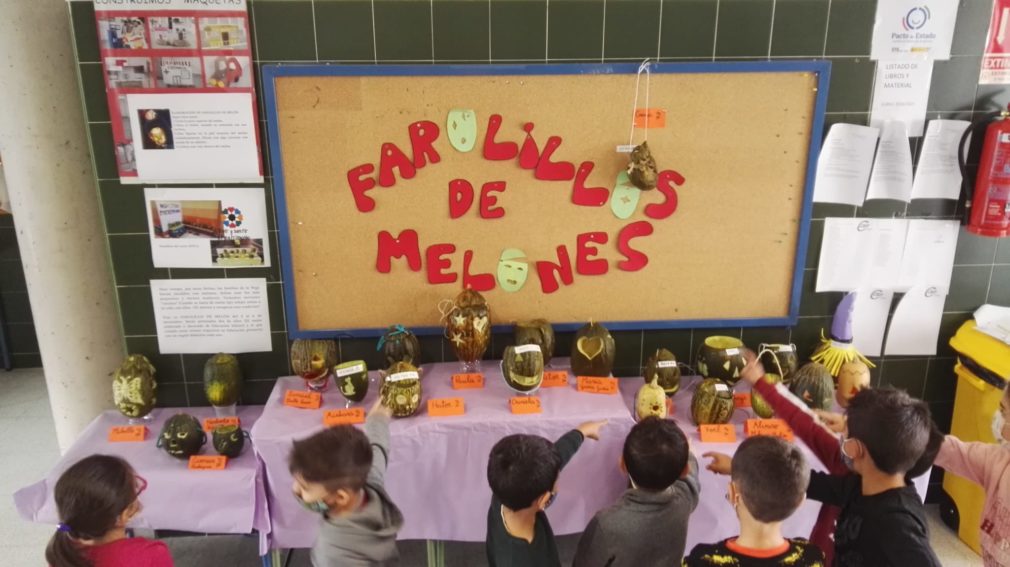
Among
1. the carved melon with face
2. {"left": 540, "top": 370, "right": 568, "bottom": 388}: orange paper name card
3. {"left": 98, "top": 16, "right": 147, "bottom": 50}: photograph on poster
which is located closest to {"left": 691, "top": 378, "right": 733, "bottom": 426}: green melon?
the carved melon with face

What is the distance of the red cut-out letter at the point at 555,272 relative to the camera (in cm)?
248

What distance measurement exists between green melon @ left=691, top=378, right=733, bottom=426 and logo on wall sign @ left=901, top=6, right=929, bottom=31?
1.46m

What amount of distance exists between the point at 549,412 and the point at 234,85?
1549 mm

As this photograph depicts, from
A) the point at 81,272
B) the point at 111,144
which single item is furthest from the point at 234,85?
the point at 81,272

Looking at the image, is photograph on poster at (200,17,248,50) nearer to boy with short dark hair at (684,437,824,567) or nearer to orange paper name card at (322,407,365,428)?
orange paper name card at (322,407,365,428)

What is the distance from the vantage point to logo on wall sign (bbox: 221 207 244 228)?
2.37m

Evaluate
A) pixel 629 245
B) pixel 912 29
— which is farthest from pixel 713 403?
pixel 912 29

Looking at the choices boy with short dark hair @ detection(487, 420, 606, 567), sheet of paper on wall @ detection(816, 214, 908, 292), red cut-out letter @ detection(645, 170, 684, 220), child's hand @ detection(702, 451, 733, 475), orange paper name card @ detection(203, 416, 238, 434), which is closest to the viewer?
boy with short dark hair @ detection(487, 420, 606, 567)

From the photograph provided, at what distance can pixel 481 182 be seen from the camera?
239cm

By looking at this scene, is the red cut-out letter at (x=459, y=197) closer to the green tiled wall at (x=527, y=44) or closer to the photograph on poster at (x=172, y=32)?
the green tiled wall at (x=527, y=44)

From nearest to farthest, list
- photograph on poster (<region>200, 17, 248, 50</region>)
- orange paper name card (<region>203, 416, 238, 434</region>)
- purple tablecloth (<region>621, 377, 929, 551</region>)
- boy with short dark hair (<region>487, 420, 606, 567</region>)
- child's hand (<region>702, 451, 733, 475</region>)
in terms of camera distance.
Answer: boy with short dark hair (<region>487, 420, 606, 567</region>)
child's hand (<region>702, 451, 733, 475</region>)
purple tablecloth (<region>621, 377, 929, 551</region>)
photograph on poster (<region>200, 17, 248, 50</region>)
orange paper name card (<region>203, 416, 238, 434</region>)

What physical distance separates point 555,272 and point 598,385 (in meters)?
0.47

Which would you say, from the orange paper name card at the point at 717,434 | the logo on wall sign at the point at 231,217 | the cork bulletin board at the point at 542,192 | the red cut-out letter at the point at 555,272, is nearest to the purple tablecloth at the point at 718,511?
the orange paper name card at the point at 717,434

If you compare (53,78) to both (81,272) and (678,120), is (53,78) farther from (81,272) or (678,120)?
(678,120)
